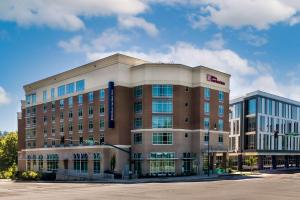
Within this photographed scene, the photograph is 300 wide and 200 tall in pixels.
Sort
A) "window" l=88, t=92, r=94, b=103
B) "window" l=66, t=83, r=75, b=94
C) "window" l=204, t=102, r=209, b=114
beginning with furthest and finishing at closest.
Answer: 1. "window" l=66, t=83, r=75, b=94
2. "window" l=88, t=92, r=94, b=103
3. "window" l=204, t=102, r=209, b=114

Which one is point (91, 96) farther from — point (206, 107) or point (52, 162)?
point (206, 107)

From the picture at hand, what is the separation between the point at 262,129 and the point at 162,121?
116 feet

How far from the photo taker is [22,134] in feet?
344

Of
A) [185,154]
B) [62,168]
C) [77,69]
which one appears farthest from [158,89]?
[62,168]

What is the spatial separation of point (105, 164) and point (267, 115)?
4545 cm

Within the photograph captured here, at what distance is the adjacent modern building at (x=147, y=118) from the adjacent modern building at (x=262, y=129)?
18.2m

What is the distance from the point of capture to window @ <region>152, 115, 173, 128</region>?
68312 millimetres

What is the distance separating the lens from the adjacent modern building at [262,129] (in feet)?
303

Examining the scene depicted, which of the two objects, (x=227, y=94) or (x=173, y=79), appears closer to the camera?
(x=173, y=79)

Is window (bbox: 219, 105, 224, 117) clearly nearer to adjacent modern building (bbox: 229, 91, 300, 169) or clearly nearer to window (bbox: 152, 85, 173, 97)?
window (bbox: 152, 85, 173, 97)

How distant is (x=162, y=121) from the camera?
225 ft

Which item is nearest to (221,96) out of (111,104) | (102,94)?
(111,104)

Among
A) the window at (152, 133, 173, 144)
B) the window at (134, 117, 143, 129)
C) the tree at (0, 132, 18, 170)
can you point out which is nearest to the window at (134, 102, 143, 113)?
the window at (134, 117, 143, 129)

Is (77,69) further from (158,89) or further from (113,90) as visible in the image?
(158,89)
